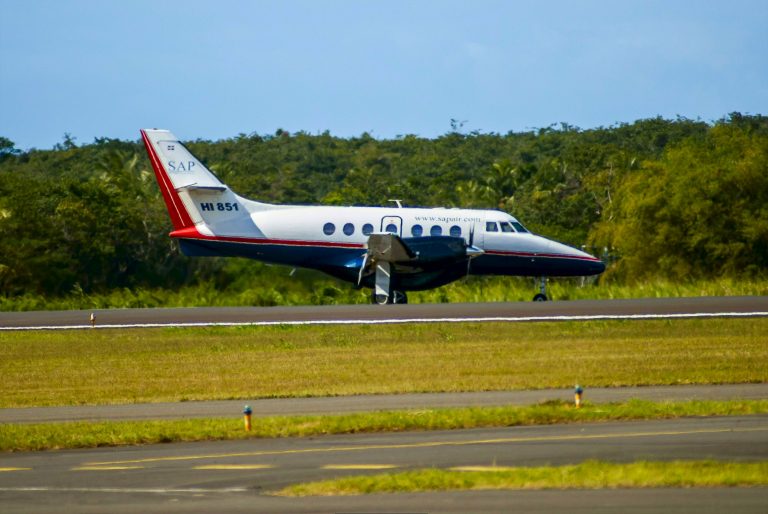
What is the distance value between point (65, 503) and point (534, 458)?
4698mm

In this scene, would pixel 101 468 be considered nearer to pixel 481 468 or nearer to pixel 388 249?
pixel 481 468

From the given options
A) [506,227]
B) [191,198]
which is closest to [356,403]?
[506,227]

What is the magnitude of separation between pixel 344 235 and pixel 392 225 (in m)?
1.55

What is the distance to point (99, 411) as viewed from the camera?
18641 millimetres

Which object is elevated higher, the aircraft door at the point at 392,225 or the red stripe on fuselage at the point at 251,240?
the aircraft door at the point at 392,225

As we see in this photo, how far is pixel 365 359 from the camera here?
80.2 feet

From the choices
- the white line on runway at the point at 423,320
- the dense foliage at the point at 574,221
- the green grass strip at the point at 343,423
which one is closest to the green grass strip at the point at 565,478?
the green grass strip at the point at 343,423

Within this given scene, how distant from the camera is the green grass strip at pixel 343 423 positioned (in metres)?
15.3

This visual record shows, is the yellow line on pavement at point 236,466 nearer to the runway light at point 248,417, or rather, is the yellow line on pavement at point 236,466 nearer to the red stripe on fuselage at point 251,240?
the runway light at point 248,417

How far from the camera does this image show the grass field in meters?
20.6

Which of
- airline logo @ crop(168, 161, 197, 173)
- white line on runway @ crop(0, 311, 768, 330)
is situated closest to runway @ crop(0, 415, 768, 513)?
white line on runway @ crop(0, 311, 768, 330)

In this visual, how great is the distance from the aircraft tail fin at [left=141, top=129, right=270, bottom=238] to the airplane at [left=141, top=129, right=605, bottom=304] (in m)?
0.03

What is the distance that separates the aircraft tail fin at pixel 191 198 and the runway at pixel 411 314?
3703 millimetres

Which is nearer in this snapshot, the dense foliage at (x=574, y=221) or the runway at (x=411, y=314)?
the runway at (x=411, y=314)
